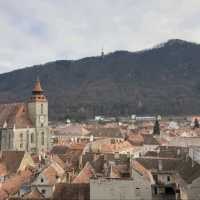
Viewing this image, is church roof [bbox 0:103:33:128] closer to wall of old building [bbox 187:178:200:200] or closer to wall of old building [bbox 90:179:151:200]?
wall of old building [bbox 90:179:151:200]

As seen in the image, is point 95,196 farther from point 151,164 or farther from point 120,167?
point 151,164

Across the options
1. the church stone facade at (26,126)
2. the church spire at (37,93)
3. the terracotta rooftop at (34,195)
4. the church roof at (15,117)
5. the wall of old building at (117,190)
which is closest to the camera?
the wall of old building at (117,190)

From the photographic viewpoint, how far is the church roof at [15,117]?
75.7 m

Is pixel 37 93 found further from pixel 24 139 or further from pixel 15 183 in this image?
pixel 15 183

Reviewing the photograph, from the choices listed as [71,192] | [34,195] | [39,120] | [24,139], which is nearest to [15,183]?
[34,195]

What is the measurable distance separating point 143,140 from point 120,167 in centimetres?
4847

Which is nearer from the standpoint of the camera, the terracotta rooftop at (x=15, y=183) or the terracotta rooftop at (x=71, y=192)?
the terracotta rooftop at (x=71, y=192)

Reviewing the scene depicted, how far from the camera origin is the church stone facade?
74.9 meters

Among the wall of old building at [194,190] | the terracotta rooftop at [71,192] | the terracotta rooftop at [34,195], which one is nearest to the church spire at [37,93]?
the terracotta rooftop at [34,195]

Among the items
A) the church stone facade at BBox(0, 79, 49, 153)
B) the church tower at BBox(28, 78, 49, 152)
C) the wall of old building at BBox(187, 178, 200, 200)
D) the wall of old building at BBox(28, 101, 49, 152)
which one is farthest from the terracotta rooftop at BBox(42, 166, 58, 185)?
the wall of old building at BBox(28, 101, 49, 152)

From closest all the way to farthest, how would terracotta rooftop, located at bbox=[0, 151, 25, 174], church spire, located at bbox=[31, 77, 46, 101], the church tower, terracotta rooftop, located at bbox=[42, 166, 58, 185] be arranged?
terracotta rooftop, located at bbox=[42, 166, 58, 185] < terracotta rooftop, located at bbox=[0, 151, 25, 174] < the church tower < church spire, located at bbox=[31, 77, 46, 101]

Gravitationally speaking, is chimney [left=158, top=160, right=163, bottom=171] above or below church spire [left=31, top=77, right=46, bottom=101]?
below

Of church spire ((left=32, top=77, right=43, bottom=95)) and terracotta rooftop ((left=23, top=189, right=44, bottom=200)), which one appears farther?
church spire ((left=32, top=77, right=43, bottom=95))

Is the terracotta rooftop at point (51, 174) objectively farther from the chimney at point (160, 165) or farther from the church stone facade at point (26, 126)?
the church stone facade at point (26, 126)
